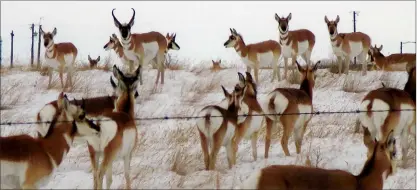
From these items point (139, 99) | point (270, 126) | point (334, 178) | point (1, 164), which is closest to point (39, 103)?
point (139, 99)

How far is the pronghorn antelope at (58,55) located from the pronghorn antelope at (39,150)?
25.3ft

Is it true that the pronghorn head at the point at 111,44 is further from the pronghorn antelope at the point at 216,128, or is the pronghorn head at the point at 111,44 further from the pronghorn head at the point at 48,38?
the pronghorn antelope at the point at 216,128

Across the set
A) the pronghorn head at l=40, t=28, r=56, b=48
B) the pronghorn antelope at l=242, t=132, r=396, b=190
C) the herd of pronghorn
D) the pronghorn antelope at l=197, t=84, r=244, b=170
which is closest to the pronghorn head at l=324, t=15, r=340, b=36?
the pronghorn head at l=40, t=28, r=56, b=48

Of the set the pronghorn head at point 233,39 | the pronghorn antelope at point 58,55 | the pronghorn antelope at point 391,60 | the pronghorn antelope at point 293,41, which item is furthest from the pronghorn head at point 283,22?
the pronghorn antelope at point 58,55

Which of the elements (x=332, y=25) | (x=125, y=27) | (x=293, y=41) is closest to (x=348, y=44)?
(x=332, y=25)

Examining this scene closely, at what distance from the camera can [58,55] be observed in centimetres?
1374

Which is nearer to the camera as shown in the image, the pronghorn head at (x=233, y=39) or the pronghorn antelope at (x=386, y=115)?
the pronghorn antelope at (x=386, y=115)

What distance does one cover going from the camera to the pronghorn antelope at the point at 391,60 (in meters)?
17.6

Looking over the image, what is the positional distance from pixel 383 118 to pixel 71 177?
383cm

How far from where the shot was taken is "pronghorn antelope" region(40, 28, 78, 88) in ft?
44.5

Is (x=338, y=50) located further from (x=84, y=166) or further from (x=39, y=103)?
(x=84, y=166)

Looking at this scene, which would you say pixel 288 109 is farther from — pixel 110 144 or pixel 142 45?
pixel 142 45

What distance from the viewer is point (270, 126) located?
8180mm

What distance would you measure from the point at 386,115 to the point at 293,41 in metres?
8.81
